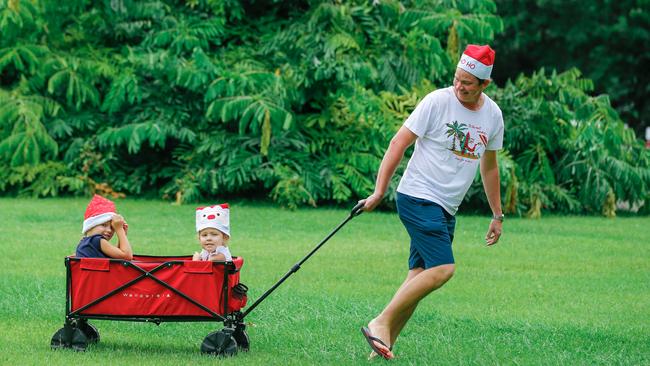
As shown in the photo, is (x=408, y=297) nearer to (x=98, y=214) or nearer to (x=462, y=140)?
(x=462, y=140)

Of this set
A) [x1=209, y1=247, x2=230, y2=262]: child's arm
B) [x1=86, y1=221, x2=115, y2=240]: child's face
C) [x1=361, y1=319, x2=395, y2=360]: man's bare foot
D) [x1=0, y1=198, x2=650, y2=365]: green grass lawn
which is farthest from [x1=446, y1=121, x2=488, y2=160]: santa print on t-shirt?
[x1=86, y1=221, x2=115, y2=240]: child's face

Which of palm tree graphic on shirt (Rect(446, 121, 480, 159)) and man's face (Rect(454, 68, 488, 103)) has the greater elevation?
man's face (Rect(454, 68, 488, 103))

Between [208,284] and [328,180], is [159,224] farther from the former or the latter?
[208,284]

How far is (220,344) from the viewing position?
668 cm

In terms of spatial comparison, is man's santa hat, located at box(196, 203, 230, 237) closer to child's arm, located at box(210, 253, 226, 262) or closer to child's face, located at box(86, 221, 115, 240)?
child's arm, located at box(210, 253, 226, 262)

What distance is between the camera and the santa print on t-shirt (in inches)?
258

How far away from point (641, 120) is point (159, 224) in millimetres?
25617

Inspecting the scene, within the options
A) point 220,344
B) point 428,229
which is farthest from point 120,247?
point 428,229

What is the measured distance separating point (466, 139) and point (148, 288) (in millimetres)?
2082

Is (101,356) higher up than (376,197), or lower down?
lower down

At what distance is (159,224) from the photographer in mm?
14609

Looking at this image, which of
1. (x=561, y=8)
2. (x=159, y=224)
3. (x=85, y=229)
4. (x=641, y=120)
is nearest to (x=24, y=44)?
(x=159, y=224)

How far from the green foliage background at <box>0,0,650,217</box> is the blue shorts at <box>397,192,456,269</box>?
10.2 metres

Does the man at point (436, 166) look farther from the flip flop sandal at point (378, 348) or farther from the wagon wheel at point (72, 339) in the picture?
the wagon wheel at point (72, 339)
